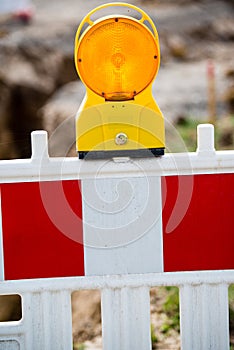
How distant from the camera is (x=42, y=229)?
9.28 ft

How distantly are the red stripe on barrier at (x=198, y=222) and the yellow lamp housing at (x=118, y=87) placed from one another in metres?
0.18

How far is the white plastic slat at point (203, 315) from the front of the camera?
9.39 feet

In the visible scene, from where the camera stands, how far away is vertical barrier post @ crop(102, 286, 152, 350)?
2844mm

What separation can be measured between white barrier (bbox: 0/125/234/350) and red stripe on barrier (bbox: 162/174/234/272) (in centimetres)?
3

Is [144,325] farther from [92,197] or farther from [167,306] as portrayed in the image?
[167,306]

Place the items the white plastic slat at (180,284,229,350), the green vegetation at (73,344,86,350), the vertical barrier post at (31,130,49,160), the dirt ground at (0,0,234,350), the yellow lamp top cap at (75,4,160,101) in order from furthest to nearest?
the dirt ground at (0,0,234,350)
the green vegetation at (73,344,86,350)
the white plastic slat at (180,284,229,350)
the vertical barrier post at (31,130,49,160)
the yellow lamp top cap at (75,4,160,101)

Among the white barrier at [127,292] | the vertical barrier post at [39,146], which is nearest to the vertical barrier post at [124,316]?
the white barrier at [127,292]

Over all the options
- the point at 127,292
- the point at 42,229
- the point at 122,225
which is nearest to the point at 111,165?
the point at 122,225

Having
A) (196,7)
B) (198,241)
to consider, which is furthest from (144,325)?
(196,7)

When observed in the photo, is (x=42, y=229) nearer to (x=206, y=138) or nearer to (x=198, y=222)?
(x=198, y=222)

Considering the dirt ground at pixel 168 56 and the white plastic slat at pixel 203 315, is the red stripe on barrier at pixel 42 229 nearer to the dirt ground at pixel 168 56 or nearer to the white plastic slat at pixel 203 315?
the white plastic slat at pixel 203 315

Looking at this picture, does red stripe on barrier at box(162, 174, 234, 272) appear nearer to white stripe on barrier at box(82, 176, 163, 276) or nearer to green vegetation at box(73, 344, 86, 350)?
white stripe on barrier at box(82, 176, 163, 276)

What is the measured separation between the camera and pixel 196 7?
51.8ft

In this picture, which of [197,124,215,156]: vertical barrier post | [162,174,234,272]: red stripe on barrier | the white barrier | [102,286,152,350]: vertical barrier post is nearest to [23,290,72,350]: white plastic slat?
the white barrier
